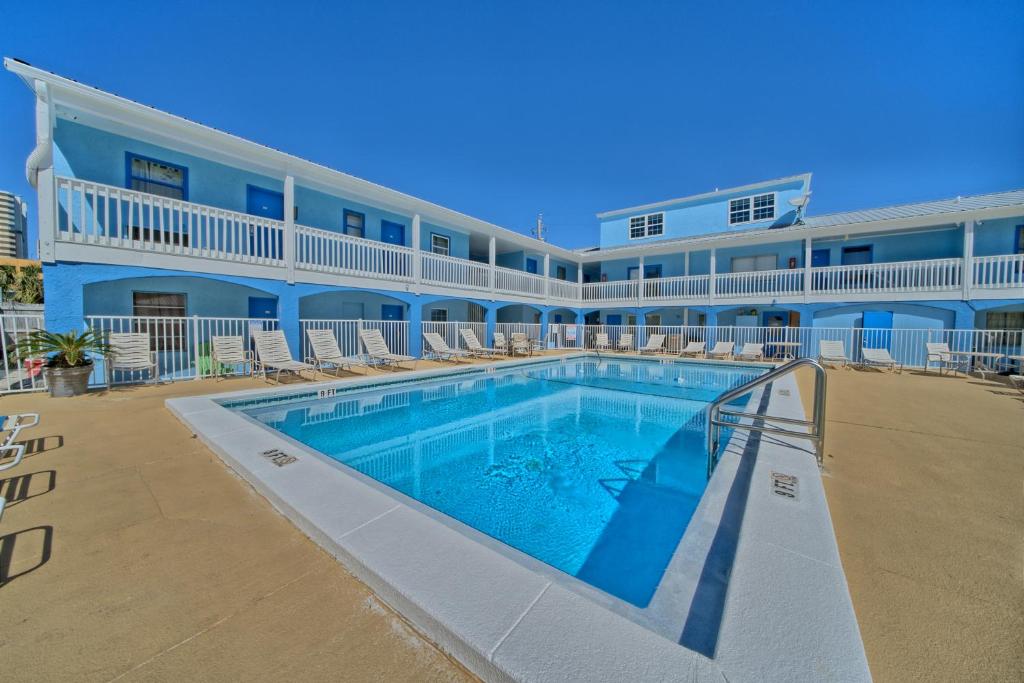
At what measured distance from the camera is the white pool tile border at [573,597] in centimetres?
143

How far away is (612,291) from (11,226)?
4437 centimetres

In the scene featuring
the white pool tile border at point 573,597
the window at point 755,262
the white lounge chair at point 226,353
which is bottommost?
the white pool tile border at point 573,597

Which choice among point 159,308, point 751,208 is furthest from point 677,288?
point 159,308

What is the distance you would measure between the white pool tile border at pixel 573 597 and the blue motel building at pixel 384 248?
8.13m

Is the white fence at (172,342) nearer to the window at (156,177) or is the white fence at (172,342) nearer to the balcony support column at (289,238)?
the balcony support column at (289,238)

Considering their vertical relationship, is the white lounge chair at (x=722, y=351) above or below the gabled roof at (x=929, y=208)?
below

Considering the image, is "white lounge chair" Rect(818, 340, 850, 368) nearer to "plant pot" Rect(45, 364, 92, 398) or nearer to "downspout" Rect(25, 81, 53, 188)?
"plant pot" Rect(45, 364, 92, 398)

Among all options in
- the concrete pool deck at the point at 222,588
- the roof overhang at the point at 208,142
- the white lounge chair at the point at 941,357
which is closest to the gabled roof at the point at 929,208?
the white lounge chair at the point at 941,357

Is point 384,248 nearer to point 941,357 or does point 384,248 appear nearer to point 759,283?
point 759,283

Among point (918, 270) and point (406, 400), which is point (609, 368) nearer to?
point (406, 400)

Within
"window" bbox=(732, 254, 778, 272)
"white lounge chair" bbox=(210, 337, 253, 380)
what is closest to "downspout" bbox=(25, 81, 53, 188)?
"white lounge chair" bbox=(210, 337, 253, 380)

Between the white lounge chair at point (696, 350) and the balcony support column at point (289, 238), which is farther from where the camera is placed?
the white lounge chair at point (696, 350)

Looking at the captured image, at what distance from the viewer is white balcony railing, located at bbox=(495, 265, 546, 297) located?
16.2 m

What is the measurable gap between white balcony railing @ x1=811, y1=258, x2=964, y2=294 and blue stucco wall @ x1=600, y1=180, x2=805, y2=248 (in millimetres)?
5171
